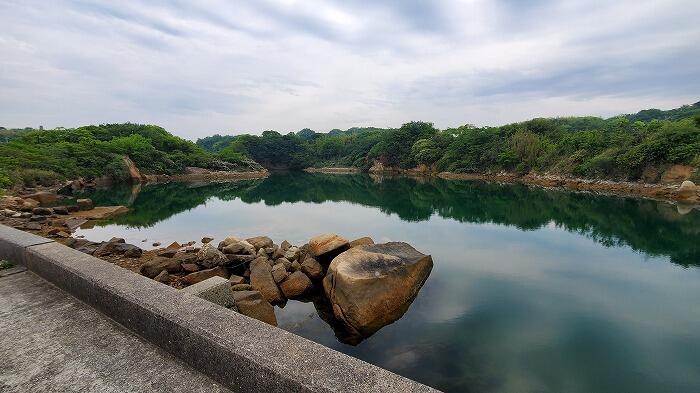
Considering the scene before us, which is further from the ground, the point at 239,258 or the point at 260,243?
the point at 239,258

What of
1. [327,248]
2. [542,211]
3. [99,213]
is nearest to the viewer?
[327,248]

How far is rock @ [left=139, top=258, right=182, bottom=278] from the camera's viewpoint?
8.64m

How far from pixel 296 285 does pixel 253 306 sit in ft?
6.42

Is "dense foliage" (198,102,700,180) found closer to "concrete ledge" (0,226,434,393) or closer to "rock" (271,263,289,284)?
"rock" (271,263,289,284)

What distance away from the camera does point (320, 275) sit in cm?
928

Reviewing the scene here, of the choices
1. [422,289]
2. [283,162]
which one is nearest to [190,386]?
[422,289]

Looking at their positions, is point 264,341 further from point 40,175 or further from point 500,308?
point 40,175

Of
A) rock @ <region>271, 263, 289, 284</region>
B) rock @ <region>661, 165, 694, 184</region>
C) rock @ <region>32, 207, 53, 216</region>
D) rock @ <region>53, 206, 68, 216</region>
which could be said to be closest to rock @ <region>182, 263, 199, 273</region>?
rock @ <region>271, 263, 289, 284</region>

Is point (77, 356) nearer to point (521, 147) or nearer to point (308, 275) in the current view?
point (308, 275)

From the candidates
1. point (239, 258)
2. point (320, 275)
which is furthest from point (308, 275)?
point (239, 258)

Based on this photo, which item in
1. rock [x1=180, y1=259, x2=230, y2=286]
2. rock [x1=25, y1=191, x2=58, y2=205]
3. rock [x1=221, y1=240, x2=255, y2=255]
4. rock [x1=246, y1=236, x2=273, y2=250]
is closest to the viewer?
rock [x1=180, y1=259, x2=230, y2=286]

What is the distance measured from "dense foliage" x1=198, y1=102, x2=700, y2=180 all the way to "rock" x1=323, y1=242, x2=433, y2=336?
2884 cm

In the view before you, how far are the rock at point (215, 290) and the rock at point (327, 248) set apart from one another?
15.5 ft

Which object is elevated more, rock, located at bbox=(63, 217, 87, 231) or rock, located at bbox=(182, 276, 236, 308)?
rock, located at bbox=(182, 276, 236, 308)
